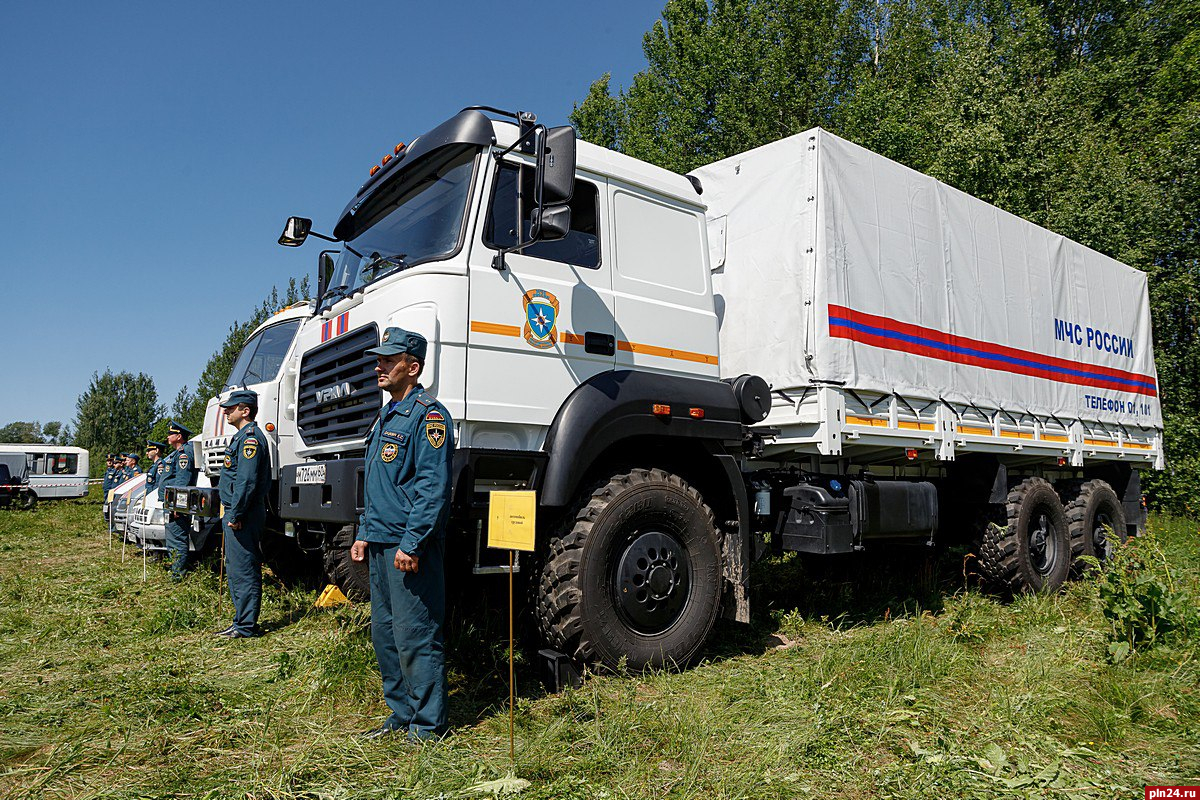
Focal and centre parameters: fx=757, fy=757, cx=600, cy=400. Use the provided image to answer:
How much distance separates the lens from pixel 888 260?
612 centimetres

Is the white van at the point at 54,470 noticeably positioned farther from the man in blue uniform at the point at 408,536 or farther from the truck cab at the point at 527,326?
the man in blue uniform at the point at 408,536

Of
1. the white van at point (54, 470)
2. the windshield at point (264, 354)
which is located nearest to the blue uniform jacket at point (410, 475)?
the windshield at point (264, 354)

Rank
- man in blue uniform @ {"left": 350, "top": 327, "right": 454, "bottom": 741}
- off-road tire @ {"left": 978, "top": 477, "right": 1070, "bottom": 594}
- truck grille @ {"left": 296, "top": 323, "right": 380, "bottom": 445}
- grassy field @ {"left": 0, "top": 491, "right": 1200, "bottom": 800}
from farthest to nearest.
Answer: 1. off-road tire @ {"left": 978, "top": 477, "right": 1070, "bottom": 594}
2. truck grille @ {"left": 296, "top": 323, "right": 380, "bottom": 445}
3. man in blue uniform @ {"left": 350, "top": 327, "right": 454, "bottom": 741}
4. grassy field @ {"left": 0, "top": 491, "right": 1200, "bottom": 800}

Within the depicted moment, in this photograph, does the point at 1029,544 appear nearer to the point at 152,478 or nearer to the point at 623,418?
the point at 623,418

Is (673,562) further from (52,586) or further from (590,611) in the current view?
(52,586)

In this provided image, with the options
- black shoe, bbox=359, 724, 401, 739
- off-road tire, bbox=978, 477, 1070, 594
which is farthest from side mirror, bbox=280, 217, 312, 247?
off-road tire, bbox=978, 477, 1070, 594

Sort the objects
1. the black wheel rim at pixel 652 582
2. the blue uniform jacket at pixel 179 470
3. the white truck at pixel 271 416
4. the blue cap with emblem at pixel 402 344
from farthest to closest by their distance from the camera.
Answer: the blue uniform jacket at pixel 179 470
the white truck at pixel 271 416
the black wheel rim at pixel 652 582
the blue cap with emblem at pixel 402 344

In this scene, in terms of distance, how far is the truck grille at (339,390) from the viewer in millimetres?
4199

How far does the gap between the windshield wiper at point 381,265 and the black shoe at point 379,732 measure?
2.40 metres

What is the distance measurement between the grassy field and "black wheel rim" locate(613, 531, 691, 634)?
0.33m

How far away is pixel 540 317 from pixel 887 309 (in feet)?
10.5

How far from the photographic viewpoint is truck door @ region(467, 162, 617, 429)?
3996 millimetres

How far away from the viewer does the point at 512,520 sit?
3.44 m

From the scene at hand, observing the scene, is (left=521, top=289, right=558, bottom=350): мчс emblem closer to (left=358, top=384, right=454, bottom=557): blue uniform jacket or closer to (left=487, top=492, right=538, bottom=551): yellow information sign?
(left=358, top=384, right=454, bottom=557): blue uniform jacket
